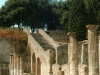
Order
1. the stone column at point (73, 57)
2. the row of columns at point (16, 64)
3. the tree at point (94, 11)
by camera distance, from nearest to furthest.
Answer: the stone column at point (73, 57) < the tree at point (94, 11) < the row of columns at point (16, 64)

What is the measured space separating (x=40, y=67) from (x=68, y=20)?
6793 mm

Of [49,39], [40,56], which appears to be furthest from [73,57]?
[49,39]

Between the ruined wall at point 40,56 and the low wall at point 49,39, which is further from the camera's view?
the low wall at point 49,39

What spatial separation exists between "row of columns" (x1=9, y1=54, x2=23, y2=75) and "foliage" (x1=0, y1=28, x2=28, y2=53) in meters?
1.40

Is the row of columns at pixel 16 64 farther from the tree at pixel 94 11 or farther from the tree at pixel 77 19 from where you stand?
the tree at pixel 94 11

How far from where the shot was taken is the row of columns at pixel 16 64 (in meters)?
36.2

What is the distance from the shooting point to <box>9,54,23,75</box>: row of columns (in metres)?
36.2

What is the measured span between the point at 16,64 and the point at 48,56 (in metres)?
6.98

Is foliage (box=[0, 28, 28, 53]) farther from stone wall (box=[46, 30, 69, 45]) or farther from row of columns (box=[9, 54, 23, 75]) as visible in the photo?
stone wall (box=[46, 30, 69, 45])

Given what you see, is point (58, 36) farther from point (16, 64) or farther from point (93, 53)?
point (93, 53)

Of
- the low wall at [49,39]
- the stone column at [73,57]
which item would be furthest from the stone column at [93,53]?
the low wall at [49,39]

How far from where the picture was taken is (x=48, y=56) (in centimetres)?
3058

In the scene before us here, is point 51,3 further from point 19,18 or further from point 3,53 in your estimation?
point 3,53

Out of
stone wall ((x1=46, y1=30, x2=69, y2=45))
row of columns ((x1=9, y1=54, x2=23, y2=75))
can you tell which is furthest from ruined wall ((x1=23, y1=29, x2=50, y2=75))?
stone wall ((x1=46, y1=30, x2=69, y2=45))
